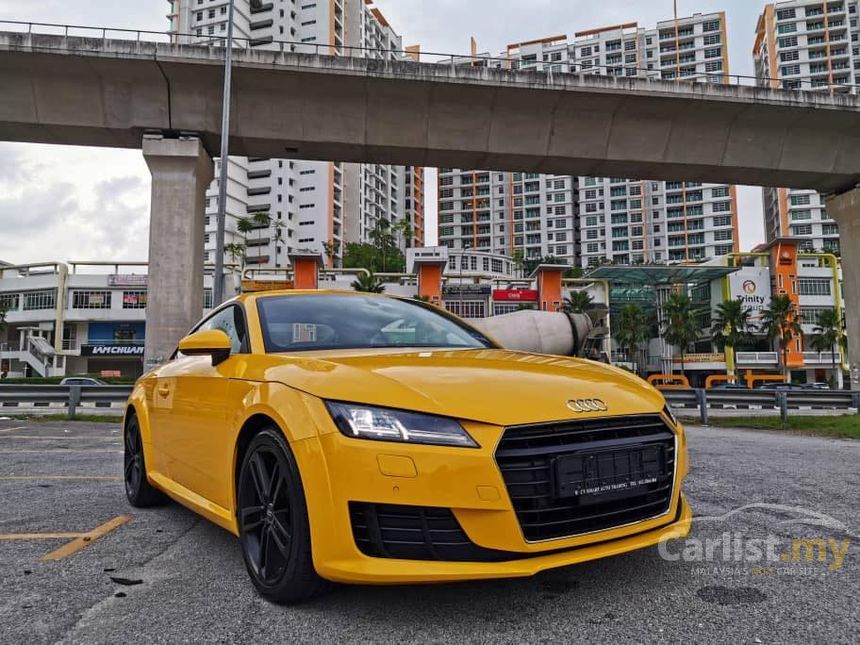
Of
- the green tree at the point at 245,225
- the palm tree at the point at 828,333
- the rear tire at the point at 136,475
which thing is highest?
the green tree at the point at 245,225

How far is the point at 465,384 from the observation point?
2.29m

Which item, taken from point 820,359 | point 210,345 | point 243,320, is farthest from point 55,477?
point 820,359

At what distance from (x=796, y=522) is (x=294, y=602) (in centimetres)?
291

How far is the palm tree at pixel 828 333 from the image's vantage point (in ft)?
184

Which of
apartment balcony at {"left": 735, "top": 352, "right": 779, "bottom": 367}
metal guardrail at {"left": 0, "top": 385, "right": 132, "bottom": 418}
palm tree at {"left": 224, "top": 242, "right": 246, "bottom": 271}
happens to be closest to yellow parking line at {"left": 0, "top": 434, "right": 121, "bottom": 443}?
metal guardrail at {"left": 0, "top": 385, "right": 132, "bottom": 418}

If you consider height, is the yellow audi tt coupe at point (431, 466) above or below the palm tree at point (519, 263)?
below

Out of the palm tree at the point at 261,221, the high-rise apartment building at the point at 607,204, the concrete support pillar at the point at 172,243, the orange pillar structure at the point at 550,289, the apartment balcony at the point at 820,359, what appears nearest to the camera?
the concrete support pillar at the point at 172,243

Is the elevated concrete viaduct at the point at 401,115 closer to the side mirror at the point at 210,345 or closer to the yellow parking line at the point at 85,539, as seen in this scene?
the yellow parking line at the point at 85,539

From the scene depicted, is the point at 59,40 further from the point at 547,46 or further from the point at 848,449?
the point at 547,46

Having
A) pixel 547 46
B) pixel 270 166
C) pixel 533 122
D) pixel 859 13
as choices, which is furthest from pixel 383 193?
pixel 533 122

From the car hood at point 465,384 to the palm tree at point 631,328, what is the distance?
61511mm

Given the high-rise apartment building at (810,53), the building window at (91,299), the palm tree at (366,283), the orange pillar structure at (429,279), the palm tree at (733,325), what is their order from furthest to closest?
the high-rise apartment building at (810,53), the palm tree at (733,325), the building window at (91,299), the palm tree at (366,283), the orange pillar structure at (429,279)

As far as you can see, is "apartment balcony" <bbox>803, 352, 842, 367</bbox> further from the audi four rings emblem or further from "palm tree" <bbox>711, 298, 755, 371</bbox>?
the audi four rings emblem

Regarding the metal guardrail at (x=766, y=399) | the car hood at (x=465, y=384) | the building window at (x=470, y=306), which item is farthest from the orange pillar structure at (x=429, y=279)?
the car hood at (x=465, y=384)
